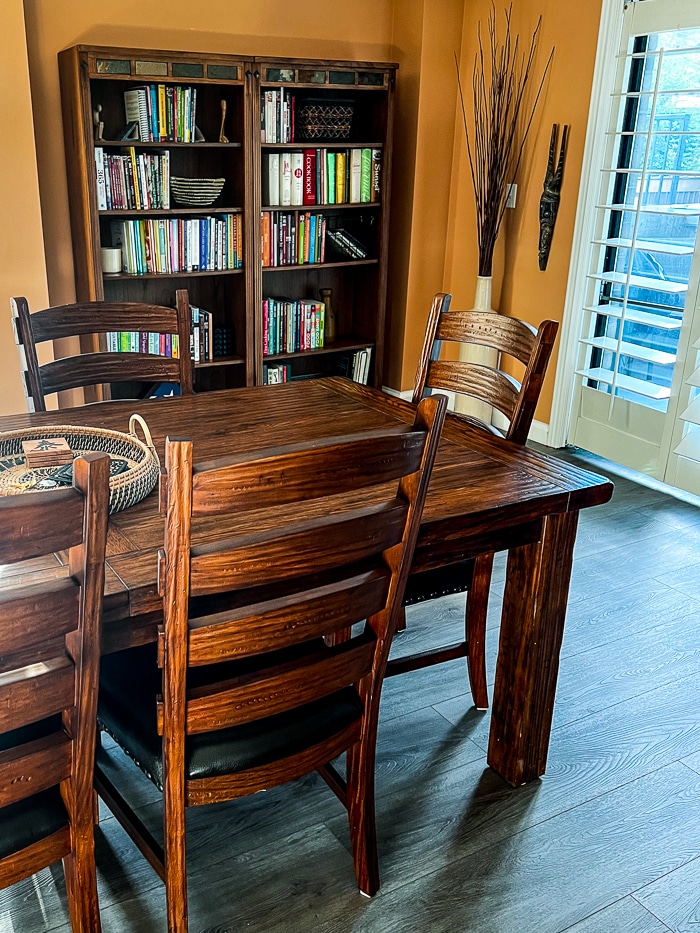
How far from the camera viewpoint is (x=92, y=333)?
230cm

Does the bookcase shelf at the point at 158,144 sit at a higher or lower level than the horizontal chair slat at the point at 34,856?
higher

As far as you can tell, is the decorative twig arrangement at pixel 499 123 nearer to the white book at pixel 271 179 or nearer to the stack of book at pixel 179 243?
the white book at pixel 271 179

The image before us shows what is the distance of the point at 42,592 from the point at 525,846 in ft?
4.10

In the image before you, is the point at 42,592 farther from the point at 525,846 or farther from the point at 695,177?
the point at 695,177

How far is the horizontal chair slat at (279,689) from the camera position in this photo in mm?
1324

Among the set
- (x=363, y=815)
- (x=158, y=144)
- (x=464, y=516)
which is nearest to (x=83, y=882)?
(x=363, y=815)

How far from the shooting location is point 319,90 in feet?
13.5

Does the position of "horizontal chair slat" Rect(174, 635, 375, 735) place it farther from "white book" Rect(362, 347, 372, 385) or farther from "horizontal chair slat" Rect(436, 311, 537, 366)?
"white book" Rect(362, 347, 372, 385)

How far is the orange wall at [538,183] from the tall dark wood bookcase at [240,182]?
1.75ft

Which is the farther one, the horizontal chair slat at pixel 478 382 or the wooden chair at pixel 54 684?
the horizontal chair slat at pixel 478 382

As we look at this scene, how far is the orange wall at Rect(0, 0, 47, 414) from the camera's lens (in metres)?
3.21

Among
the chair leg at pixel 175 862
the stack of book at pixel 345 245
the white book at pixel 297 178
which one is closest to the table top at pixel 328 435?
the chair leg at pixel 175 862

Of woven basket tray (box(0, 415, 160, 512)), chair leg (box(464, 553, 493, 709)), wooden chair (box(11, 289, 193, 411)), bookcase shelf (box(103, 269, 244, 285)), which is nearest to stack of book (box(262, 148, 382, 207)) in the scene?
bookcase shelf (box(103, 269, 244, 285))

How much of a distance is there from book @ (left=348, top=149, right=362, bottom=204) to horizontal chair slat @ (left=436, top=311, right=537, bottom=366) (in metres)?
2.07
